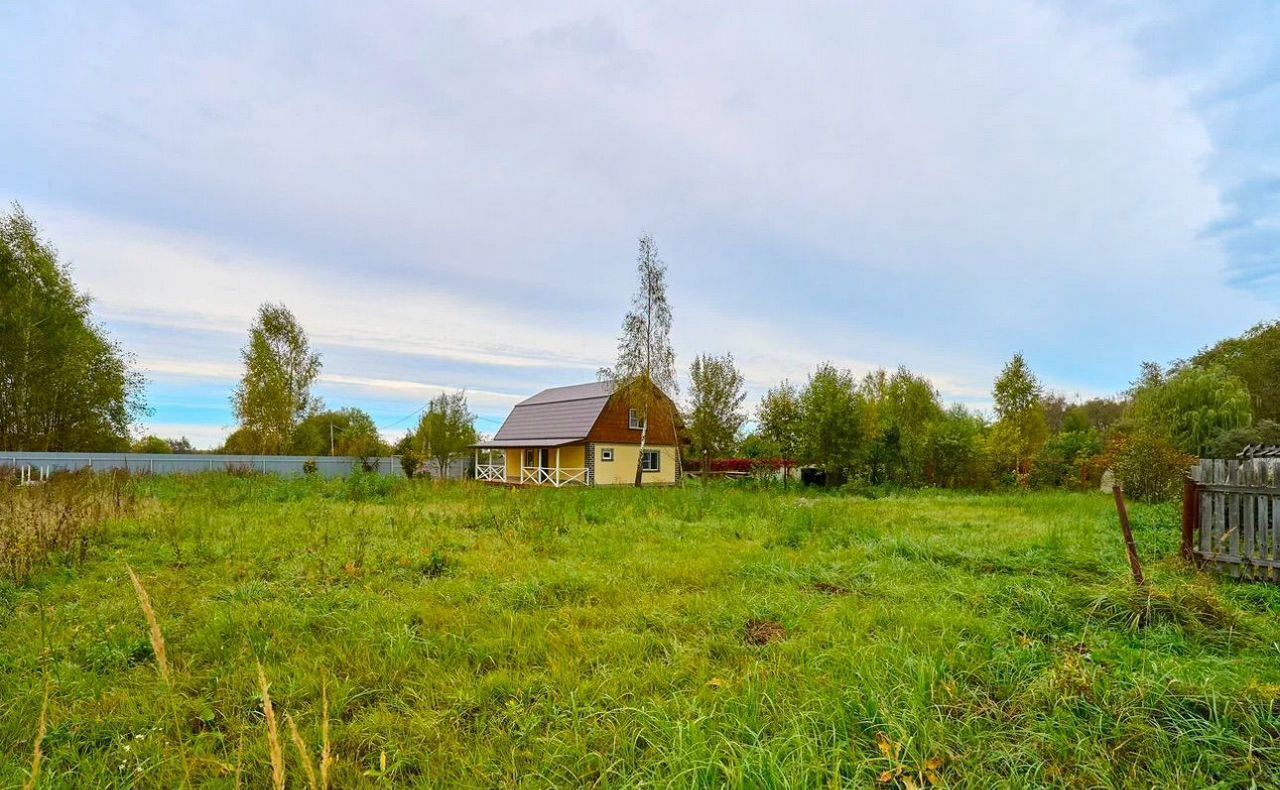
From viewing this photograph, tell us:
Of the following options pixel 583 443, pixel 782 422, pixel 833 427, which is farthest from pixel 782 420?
pixel 583 443

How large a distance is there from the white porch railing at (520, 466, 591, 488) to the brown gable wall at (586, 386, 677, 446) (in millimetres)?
1714

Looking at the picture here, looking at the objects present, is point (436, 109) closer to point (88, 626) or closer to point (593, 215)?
point (593, 215)

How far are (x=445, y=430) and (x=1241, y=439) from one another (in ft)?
95.4

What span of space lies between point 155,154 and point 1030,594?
12.5 m

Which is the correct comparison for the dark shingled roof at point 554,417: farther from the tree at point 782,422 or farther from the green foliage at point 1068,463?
the green foliage at point 1068,463

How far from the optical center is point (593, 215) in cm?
1273

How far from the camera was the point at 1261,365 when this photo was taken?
81.1ft

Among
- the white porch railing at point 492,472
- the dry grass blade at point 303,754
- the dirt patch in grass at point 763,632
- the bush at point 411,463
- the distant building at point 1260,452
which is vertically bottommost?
the white porch railing at point 492,472

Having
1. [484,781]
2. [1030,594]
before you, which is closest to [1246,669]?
[1030,594]

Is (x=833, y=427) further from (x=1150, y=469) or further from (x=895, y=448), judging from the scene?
Answer: (x=1150, y=469)

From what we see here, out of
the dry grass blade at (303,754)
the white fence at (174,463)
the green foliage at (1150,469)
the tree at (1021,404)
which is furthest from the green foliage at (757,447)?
the dry grass blade at (303,754)

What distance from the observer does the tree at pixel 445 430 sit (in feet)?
93.9

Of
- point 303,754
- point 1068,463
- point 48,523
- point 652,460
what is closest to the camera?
point 303,754

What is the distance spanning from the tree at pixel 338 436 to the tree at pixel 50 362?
7.35m
